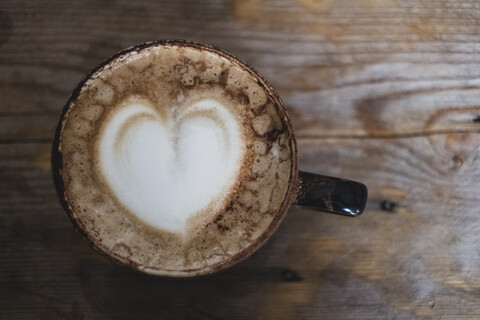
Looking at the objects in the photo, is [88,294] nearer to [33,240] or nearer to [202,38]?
[33,240]

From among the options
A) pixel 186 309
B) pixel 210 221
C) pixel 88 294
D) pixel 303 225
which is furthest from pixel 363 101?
pixel 88 294

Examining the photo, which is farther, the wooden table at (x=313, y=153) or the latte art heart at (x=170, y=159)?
the wooden table at (x=313, y=153)

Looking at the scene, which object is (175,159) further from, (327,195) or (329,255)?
(329,255)

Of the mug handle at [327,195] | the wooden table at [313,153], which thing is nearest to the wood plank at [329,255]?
the wooden table at [313,153]

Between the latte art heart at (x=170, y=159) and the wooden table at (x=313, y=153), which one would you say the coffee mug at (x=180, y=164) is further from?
the wooden table at (x=313, y=153)

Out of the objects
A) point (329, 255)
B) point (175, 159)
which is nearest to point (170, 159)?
point (175, 159)

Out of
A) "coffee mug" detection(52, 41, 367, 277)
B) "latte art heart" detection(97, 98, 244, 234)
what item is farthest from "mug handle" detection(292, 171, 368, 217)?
"latte art heart" detection(97, 98, 244, 234)
